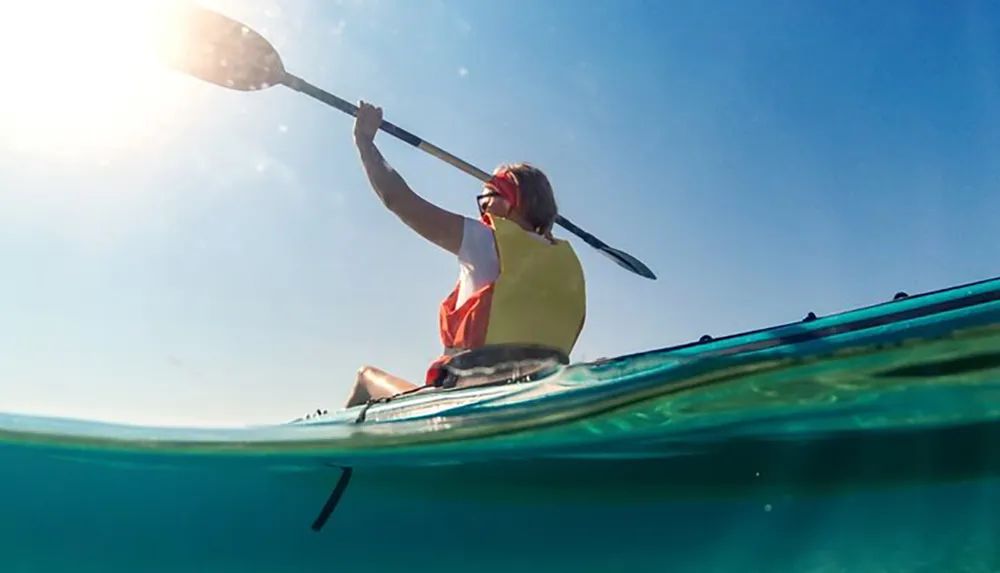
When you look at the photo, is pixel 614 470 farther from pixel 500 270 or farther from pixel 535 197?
pixel 535 197

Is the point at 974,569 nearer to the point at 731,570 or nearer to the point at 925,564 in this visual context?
the point at 925,564

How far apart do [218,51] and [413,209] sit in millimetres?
3216

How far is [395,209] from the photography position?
4.17 m

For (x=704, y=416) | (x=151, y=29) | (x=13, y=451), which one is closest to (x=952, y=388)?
(x=704, y=416)

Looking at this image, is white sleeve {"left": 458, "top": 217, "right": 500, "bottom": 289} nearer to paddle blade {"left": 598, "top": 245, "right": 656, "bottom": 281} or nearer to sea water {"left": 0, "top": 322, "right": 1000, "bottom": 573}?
sea water {"left": 0, "top": 322, "right": 1000, "bottom": 573}

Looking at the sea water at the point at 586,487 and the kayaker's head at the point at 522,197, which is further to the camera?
the kayaker's head at the point at 522,197

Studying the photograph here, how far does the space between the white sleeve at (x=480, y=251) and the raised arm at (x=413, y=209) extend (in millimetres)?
46

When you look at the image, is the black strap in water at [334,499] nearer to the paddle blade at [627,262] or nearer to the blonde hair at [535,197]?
the blonde hair at [535,197]

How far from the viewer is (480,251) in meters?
4.08

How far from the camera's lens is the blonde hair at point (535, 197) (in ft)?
14.7

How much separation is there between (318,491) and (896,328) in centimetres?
298

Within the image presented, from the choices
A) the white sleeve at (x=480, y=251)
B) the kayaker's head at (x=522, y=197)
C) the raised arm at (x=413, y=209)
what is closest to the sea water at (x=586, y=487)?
the white sleeve at (x=480, y=251)

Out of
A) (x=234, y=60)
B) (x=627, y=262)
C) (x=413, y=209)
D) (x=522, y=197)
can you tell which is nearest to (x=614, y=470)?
(x=522, y=197)

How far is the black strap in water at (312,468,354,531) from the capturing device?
371cm
